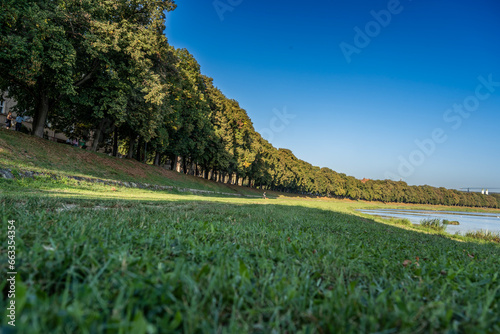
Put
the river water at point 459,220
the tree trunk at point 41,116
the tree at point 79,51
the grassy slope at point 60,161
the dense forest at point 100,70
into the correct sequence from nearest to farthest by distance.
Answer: the grassy slope at point 60,161 < the tree at point 79,51 < the dense forest at point 100,70 < the tree trunk at point 41,116 < the river water at point 459,220

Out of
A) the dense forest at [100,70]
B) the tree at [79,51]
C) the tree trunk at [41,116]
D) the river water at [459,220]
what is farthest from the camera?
the river water at [459,220]

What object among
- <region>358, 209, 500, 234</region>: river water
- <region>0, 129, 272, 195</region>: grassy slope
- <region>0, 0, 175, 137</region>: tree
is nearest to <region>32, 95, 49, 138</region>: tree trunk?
<region>0, 0, 175, 137</region>: tree

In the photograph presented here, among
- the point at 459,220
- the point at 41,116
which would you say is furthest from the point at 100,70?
the point at 459,220

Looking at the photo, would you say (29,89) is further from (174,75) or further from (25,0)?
(174,75)

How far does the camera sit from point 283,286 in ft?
5.69

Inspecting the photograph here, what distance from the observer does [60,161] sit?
54.2ft

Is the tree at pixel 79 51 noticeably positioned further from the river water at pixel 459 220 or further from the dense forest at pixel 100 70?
the river water at pixel 459 220

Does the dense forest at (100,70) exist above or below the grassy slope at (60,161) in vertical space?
above

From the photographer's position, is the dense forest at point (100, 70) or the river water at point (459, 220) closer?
the dense forest at point (100, 70)

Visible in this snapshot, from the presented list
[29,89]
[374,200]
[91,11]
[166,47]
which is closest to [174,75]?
[166,47]

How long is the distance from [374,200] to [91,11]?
139 meters

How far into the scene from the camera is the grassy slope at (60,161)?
13520mm

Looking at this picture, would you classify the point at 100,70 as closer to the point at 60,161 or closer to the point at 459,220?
the point at 60,161

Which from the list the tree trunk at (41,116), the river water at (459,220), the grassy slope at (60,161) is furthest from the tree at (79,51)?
the river water at (459,220)
